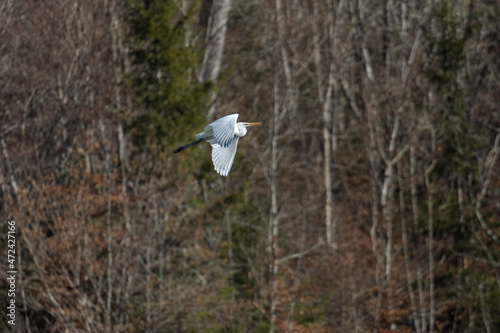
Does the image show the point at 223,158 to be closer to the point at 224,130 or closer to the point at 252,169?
the point at 224,130

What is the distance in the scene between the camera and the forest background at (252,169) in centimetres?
1501

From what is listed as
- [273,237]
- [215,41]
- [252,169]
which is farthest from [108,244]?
[215,41]

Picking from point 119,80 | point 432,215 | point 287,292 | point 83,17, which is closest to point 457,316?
point 432,215

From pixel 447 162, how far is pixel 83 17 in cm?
792

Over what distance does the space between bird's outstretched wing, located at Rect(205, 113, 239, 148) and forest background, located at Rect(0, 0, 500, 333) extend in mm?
5384

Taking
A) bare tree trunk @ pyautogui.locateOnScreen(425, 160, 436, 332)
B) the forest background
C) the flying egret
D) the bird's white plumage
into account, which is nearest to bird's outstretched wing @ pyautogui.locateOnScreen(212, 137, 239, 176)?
the flying egret

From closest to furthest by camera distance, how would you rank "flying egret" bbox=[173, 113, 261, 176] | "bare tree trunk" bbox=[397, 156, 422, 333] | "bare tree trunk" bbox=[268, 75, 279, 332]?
"flying egret" bbox=[173, 113, 261, 176]
"bare tree trunk" bbox=[268, 75, 279, 332]
"bare tree trunk" bbox=[397, 156, 422, 333]

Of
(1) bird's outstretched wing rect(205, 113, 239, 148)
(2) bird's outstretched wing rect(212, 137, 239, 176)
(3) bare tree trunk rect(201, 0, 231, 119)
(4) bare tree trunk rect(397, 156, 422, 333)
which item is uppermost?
(3) bare tree trunk rect(201, 0, 231, 119)

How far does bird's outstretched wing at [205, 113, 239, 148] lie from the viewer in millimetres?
8688

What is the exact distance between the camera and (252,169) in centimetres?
1975

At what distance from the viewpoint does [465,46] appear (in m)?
21.5

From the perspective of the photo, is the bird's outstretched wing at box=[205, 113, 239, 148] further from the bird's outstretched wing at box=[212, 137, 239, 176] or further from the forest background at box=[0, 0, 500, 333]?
the forest background at box=[0, 0, 500, 333]

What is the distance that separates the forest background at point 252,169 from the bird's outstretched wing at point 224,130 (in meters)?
5.38

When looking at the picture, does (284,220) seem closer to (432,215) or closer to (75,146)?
(432,215)
